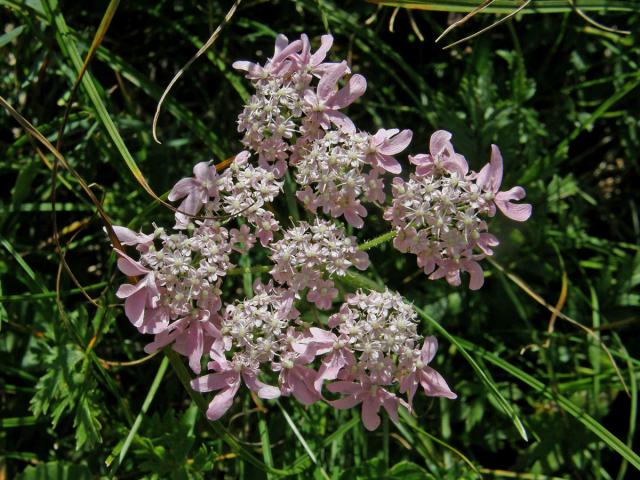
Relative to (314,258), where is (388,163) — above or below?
above

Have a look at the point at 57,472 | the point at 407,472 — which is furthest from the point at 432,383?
the point at 57,472

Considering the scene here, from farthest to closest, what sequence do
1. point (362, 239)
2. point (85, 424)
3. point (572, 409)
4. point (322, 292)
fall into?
point (362, 239) < point (572, 409) < point (85, 424) < point (322, 292)

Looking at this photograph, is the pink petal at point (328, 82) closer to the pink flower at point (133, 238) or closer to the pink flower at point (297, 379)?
the pink flower at point (133, 238)

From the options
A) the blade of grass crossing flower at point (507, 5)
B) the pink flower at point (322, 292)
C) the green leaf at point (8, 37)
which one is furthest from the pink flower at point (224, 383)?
the green leaf at point (8, 37)

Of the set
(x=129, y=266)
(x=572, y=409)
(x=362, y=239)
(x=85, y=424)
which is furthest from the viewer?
(x=362, y=239)

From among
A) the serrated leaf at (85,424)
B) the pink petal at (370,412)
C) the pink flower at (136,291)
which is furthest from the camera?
the serrated leaf at (85,424)

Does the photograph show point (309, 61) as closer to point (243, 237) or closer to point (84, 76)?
point (243, 237)

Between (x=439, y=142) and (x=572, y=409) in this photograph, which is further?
(x=572, y=409)
